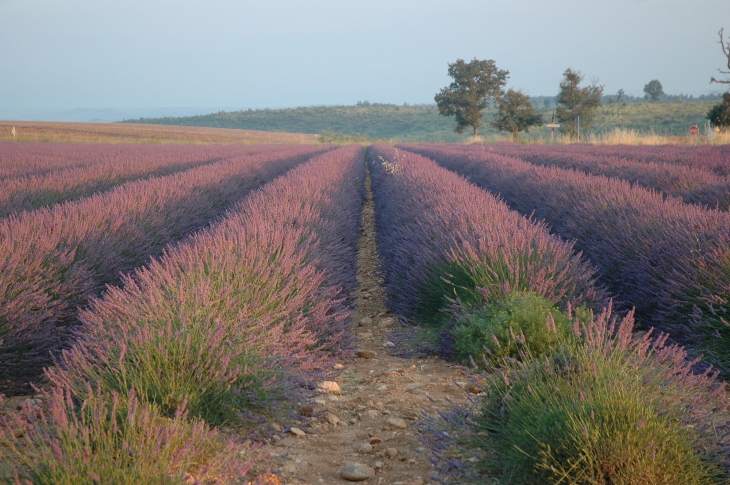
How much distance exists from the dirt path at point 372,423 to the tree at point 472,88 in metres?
41.3

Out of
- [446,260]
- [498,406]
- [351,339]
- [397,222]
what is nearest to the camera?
[498,406]

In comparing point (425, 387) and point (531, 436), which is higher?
point (531, 436)

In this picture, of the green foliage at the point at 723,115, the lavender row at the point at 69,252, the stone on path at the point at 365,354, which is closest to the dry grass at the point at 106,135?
the lavender row at the point at 69,252

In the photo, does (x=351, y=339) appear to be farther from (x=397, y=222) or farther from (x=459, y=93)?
(x=459, y=93)

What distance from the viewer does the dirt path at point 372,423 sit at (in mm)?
2361

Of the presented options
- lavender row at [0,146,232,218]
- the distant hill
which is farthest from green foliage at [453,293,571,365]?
the distant hill

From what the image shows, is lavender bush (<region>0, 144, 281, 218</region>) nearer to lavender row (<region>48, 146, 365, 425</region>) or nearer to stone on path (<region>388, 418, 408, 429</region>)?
lavender row (<region>48, 146, 365, 425</region>)

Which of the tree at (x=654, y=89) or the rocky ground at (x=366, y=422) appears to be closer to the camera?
the rocky ground at (x=366, y=422)

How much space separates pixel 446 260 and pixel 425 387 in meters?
1.35

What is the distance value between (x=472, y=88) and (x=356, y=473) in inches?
1729

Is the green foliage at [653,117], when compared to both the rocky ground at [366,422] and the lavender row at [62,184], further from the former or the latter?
the rocky ground at [366,422]

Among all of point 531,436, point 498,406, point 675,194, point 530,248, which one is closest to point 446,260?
point 530,248

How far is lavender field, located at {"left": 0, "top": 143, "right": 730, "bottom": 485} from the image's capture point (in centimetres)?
195

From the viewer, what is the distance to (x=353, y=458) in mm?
2506
